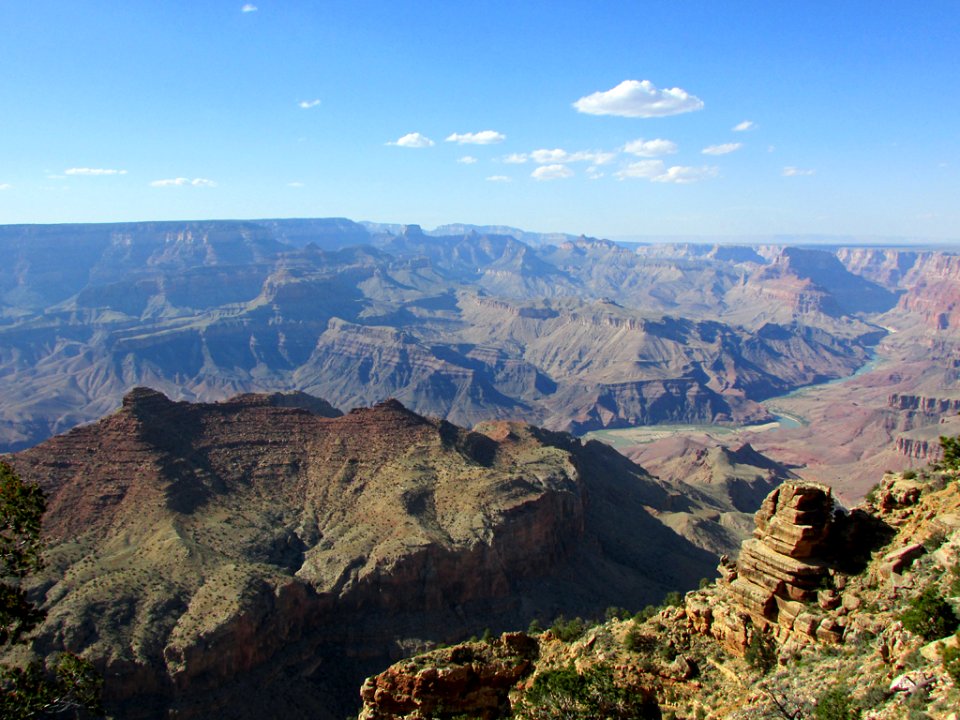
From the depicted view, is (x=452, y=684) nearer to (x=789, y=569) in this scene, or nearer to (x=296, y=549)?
(x=789, y=569)

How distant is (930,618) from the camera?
22.2 metres

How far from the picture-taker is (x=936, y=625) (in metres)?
22.0

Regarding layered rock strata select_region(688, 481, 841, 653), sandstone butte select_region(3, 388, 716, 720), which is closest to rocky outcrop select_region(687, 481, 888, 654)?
layered rock strata select_region(688, 481, 841, 653)

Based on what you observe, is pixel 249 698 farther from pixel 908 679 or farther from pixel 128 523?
pixel 908 679

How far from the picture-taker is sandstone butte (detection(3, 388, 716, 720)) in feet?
196

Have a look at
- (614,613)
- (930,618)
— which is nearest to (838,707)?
(930,618)

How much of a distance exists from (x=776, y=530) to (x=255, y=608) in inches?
1930

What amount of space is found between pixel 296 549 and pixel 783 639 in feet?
186

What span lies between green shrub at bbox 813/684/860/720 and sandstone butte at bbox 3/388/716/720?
50.3m

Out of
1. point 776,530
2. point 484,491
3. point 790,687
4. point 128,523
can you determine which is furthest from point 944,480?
point 128,523

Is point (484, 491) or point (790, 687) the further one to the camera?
point (484, 491)

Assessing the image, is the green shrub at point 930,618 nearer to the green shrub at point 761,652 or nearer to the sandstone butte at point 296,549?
the green shrub at point 761,652

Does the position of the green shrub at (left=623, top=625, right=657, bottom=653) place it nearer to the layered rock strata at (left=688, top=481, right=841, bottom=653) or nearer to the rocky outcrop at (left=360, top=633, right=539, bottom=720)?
the layered rock strata at (left=688, top=481, right=841, bottom=653)

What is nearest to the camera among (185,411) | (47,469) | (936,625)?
(936,625)
